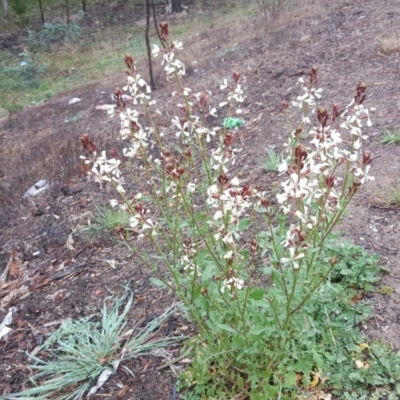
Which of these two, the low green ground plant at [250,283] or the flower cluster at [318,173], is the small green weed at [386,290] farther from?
the flower cluster at [318,173]

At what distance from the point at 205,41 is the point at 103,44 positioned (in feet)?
22.1

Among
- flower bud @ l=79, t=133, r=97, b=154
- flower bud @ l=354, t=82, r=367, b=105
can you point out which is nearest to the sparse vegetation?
flower bud @ l=354, t=82, r=367, b=105

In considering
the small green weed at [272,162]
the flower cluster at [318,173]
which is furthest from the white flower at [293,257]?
Answer: the small green weed at [272,162]

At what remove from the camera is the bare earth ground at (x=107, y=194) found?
3051 millimetres

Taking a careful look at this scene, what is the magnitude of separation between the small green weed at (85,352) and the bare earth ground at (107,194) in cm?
9

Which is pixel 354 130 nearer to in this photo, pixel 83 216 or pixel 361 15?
pixel 83 216

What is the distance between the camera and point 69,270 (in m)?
3.86

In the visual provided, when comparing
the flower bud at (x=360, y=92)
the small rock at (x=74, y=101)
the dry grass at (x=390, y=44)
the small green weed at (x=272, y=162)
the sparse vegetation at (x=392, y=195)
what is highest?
the flower bud at (x=360, y=92)

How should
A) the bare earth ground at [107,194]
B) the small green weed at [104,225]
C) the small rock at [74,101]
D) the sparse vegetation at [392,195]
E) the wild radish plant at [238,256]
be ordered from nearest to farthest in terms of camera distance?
the wild radish plant at [238,256]
the bare earth ground at [107,194]
the sparse vegetation at [392,195]
the small green weed at [104,225]
the small rock at [74,101]

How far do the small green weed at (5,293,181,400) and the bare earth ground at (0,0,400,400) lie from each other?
9cm

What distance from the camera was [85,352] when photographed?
2.78m

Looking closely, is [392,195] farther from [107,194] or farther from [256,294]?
[107,194]

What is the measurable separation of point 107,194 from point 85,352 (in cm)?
241

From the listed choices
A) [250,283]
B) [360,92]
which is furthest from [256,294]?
[360,92]
